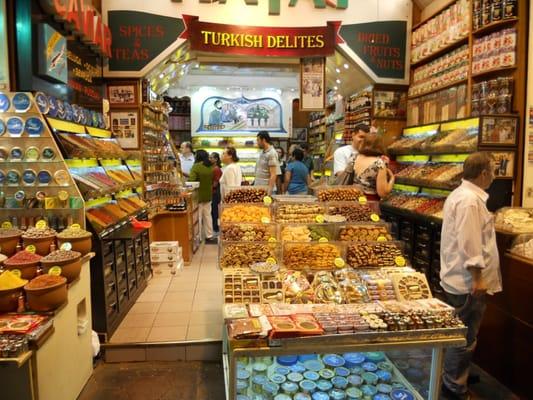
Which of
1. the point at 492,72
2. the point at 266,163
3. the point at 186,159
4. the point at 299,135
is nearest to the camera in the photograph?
the point at 492,72

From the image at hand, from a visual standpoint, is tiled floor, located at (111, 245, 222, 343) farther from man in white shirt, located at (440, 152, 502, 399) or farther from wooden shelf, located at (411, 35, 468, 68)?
wooden shelf, located at (411, 35, 468, 68)

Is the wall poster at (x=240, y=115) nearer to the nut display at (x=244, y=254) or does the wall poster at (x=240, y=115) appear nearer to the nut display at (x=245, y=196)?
the nut display at (x=245, y=196)

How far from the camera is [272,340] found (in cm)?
199

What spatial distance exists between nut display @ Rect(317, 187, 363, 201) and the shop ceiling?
3.26m

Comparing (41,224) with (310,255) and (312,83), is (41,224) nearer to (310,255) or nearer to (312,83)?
(310,255)

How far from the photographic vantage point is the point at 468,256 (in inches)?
107

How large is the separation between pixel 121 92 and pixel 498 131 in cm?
480

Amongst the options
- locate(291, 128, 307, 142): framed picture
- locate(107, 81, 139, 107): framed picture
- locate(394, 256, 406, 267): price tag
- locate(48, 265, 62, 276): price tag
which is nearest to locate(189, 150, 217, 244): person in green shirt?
locate(107, 81, 139, 107): framed picture

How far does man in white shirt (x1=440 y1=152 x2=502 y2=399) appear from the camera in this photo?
2.71 m

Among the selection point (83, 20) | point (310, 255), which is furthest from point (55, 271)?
point (83, 20)

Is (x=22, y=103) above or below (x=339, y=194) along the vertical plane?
above

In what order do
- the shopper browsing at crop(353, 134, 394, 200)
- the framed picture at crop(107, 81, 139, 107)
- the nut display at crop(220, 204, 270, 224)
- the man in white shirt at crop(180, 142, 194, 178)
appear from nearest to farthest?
1. the nut display at crop(220, 204, 270, 224)
2. the shopper browsing at crop(353, 134, 394, 200)
3. the framed picture at crop(107, 81, 139, 107)
4. the man in white shirt at crop(180, 142, 194, 178)

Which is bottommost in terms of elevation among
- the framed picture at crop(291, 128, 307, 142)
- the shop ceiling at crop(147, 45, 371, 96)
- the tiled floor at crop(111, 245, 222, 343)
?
the tiled floor at crop(111, 245, 222, 343)

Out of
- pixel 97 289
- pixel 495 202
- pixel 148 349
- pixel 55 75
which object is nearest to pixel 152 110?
pixel 55 75
